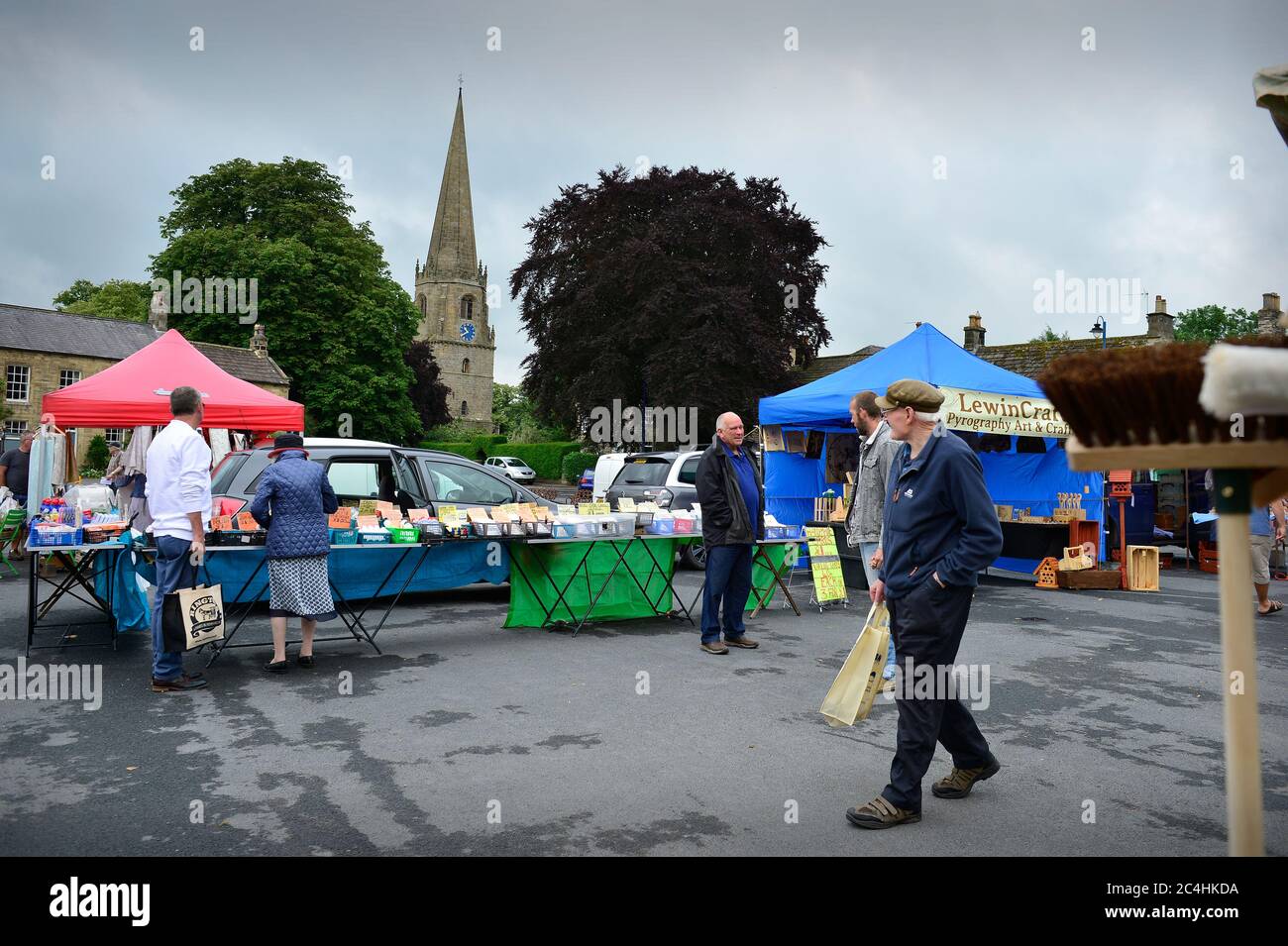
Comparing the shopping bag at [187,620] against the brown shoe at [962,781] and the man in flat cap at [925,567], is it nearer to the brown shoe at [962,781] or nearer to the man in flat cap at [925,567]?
the man in flat cap at [925,567]

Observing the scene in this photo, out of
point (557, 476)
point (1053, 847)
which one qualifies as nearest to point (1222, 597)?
point (1053, 847)

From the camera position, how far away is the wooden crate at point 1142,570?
1234 centimetres

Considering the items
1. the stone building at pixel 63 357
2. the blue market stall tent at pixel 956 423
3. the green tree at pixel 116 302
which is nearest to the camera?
the blue market stall tent at pixel 956 423

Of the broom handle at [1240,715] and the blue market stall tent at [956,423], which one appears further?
the blue market stall tent at [956,423]

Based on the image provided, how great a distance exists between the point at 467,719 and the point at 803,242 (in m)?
31.5

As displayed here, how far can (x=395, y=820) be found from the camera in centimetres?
393

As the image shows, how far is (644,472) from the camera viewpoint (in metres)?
14.5

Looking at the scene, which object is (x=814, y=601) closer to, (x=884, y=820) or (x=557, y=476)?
(x=884, y=820)

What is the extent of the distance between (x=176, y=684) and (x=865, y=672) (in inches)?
191

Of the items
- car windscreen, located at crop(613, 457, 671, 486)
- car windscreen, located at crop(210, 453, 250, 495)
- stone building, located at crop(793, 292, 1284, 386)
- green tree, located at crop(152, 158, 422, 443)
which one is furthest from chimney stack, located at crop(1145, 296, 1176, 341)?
car windscreen, located at crop(210, 453, 250, 495)

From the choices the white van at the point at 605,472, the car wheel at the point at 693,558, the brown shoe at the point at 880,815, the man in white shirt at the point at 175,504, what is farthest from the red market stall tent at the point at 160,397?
the brown shoe at the point at 880,815
